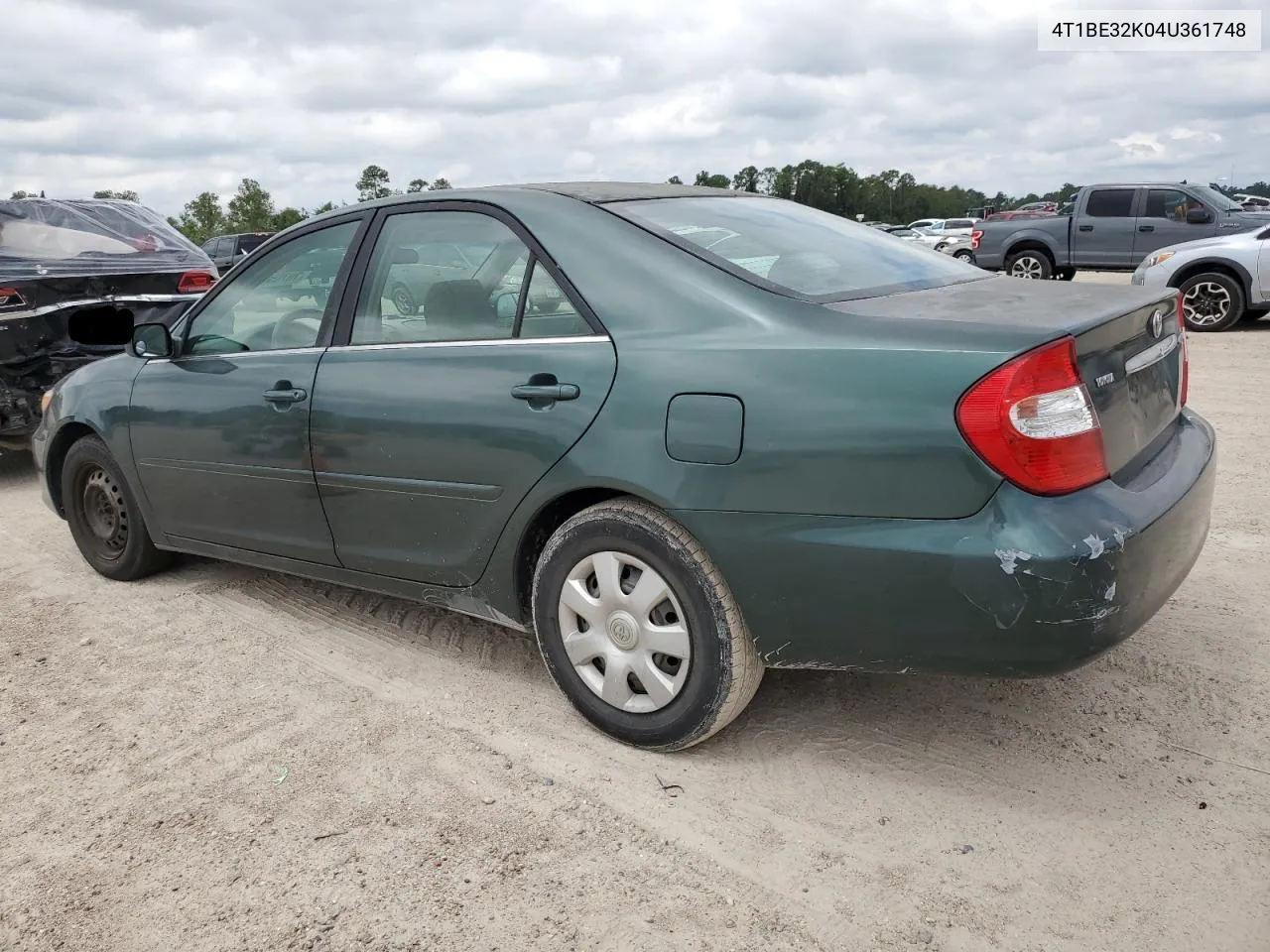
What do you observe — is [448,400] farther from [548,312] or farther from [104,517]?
[104,517]

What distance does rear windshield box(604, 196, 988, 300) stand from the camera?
2799 millimetres

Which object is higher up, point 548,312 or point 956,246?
point 956,246

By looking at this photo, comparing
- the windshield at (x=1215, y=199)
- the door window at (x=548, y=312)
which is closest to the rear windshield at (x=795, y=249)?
the door window at (x=548, y=312)

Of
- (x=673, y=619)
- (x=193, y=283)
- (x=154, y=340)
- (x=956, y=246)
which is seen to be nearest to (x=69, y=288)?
(x=193, y=283)

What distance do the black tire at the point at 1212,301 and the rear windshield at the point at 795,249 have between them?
31.8 ft

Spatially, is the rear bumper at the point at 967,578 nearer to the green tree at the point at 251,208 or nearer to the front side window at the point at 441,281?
the front side window at the point at 441,281

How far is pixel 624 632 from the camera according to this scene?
2.79 metres

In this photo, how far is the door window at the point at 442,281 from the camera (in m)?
3.06

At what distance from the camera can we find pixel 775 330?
252cm

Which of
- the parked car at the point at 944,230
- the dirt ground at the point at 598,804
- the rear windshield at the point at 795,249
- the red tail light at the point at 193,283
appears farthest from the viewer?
the parked car at the point at 944,230

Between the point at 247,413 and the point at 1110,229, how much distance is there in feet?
49.2

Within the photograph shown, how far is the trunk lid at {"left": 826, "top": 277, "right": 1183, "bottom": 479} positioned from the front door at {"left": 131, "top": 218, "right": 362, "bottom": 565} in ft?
6.13

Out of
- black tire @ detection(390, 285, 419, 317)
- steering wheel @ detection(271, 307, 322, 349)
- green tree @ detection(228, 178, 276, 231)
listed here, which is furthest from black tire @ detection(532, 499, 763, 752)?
green tree @ detection(228, 178, 276, 231)

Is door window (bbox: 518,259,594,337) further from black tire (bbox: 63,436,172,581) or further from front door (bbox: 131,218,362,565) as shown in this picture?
black tire (bbox: 63,436,172,581)
